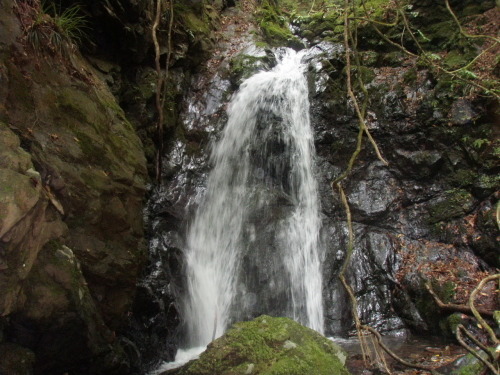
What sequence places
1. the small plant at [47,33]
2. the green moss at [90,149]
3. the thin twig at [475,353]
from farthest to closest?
the green moss at [90,149], the small plant at [47,33], the thin twig at [475,353]

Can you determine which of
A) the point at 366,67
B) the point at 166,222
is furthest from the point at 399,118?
the point at 166,222

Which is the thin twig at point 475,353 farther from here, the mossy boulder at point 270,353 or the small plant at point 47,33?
the small plant at point 47,33

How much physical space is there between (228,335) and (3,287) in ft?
6.03

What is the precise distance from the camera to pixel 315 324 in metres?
6.22

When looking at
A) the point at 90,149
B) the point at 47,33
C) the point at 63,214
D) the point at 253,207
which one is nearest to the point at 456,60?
the point at 253,207

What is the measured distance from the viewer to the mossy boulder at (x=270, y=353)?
2.98m

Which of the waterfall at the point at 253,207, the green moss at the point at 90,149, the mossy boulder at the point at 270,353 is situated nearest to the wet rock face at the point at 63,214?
the green moss at the point at 90,149

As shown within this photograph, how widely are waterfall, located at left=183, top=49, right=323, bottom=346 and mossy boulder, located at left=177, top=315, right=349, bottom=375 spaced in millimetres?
2642

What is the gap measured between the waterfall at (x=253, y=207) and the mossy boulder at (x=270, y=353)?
8.67ft

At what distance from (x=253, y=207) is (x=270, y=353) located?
166 inches

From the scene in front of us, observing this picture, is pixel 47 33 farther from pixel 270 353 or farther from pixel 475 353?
pixel 475 353

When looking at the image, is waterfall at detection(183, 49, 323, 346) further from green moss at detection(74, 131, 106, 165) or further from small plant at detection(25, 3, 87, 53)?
small plant at detection(25, 3, 87, 53)

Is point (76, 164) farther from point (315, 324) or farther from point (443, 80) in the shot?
point (443, 80)

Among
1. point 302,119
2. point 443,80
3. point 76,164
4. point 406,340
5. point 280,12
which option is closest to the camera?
point 76,164
